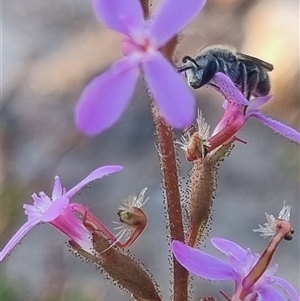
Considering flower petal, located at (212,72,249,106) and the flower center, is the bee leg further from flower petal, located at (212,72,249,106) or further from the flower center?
Answer: the flower center

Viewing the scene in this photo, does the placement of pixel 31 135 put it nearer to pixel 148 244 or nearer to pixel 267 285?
pixel 148 244

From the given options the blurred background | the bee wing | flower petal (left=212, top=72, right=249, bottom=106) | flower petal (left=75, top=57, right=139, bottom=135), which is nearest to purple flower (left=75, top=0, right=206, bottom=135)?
flower petal (left=75, top=57, right=139, bottom=135)

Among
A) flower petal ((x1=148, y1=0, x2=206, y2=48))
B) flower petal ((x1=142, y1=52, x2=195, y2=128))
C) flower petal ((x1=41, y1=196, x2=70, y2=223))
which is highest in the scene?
flower petal ((x1=148, y1=0, x2=206, y2=48))

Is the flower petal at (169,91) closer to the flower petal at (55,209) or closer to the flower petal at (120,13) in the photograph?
the flower petal at (120,13)

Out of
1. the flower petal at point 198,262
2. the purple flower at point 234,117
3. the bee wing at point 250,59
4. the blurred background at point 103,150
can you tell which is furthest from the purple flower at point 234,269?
the blurred background at point 103,150

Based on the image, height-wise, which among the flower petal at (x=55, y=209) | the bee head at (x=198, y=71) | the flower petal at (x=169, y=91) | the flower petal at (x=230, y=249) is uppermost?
the bee head at (x=198, y=71)

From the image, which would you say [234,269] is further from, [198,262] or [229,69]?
[229,69]

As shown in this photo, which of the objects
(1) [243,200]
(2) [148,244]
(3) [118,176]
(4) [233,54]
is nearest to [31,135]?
(3) [118,176]
